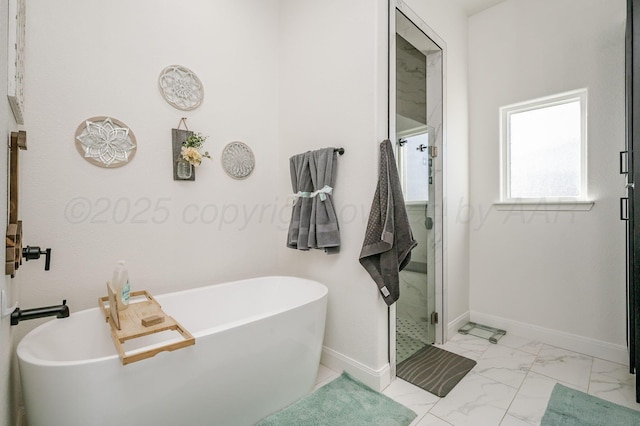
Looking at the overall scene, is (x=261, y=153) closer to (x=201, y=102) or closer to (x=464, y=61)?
(x=201, y=102)

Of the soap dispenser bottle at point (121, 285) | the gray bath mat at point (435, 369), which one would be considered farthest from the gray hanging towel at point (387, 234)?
the soap dispenser bottle at point (121, 285)

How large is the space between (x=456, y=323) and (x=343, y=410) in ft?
5.05

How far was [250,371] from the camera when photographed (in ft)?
4.69

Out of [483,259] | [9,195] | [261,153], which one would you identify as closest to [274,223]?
[261,153]

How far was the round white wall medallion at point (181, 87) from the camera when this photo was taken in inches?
75.9

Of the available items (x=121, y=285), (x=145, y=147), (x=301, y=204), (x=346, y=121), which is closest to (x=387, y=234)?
(x=301, y=204)

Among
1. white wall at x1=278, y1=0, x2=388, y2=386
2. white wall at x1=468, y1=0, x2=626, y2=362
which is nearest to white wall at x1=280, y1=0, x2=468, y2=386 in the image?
white wall at x1=278, y1=0, x2=388, y2=386

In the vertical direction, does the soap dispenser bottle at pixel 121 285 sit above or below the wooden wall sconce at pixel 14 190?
below

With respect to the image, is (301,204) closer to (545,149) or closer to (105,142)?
(105,142)

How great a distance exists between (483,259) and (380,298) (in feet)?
5.02

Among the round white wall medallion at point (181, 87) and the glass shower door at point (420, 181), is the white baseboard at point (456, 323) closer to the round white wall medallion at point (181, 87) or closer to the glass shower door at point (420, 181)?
the glass shower door at point (420, 181)

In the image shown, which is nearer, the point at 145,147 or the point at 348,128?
the point at 145,147

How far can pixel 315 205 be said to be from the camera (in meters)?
2.07

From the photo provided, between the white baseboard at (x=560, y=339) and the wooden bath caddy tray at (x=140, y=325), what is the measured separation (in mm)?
2712
